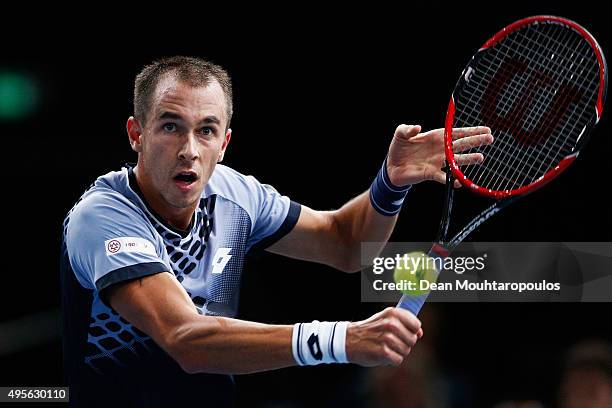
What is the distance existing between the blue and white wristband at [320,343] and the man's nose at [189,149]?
2.78 ft

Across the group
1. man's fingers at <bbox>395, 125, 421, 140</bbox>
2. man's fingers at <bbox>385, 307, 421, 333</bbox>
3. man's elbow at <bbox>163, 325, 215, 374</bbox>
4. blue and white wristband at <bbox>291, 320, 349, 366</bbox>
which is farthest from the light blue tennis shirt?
man's fingers at <bbox>385, 307, 421, 333</bbox>

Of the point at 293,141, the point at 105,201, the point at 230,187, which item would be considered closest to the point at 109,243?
the point at 105,201

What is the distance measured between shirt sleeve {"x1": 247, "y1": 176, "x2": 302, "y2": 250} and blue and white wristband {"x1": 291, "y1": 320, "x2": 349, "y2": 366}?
1210 millimetres

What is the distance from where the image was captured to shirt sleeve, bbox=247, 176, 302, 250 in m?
4.25

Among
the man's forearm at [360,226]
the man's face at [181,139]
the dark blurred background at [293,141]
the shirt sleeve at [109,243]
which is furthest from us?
the dark blurred background at [293,141]

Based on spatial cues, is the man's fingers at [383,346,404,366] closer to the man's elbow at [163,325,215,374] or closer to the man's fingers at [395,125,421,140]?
the man's elbow at [163,325,215,374]

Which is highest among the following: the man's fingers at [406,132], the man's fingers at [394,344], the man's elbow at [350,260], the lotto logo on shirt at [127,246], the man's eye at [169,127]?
the man's fingers at [406,132]

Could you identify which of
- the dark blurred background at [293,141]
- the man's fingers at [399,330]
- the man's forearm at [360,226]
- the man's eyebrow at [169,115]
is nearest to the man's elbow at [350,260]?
the man's forearm at [360,226]

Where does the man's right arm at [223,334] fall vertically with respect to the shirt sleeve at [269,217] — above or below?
below

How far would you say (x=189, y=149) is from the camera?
3.62m

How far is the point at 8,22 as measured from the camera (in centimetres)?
695

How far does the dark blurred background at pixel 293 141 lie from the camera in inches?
256

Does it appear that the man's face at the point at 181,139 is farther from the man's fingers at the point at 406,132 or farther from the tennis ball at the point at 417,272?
the tennis ball at the point at 417,272

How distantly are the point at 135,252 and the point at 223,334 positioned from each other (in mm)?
449
